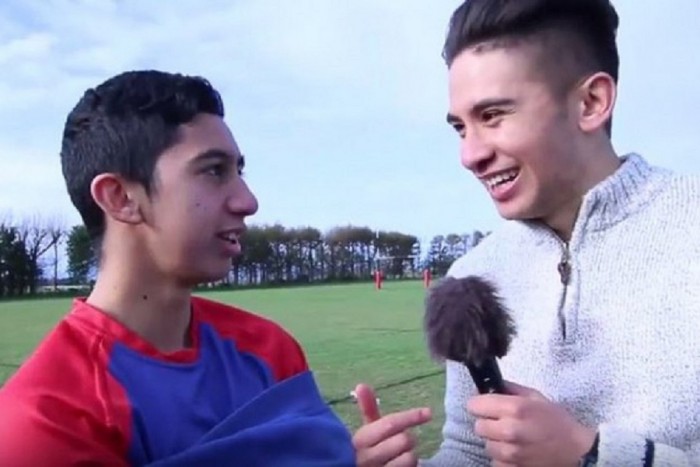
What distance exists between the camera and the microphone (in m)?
1.57

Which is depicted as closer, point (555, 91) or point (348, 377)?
point (555, 91)

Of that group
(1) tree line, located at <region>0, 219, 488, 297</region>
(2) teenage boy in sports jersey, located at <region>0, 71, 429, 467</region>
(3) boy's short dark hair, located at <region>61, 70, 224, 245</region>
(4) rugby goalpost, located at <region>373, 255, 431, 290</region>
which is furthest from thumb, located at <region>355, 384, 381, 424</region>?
(4) rugby goalpost, located at <region>373, 255, 431, 290</region>

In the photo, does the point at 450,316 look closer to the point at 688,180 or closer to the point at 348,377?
the point at 688,180

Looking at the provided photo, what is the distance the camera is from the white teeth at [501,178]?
5.94ft

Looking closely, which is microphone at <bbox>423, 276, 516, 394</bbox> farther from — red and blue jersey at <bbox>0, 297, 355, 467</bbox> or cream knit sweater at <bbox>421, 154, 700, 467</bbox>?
red and blue jersey at <bbox>0, 297, 355, 467</bbox>

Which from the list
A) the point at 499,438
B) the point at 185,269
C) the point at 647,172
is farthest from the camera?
the point at 185,269

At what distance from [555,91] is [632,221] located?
0.95 ft

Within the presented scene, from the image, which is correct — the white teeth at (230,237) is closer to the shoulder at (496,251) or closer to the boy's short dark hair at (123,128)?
the boy's short dark hair at (123,128)

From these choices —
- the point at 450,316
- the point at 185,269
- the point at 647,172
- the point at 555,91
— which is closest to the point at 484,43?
the point at 555,91

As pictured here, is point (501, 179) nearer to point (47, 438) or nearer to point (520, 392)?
point (520, 392)

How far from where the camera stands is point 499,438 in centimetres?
153

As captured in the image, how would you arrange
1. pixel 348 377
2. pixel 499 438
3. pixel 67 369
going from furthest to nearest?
pixel 348 377 → pixel 67 369 → pixel 499 438

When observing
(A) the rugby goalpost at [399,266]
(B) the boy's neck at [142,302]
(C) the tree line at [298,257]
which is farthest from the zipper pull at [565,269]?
(A) the rugby goalpost at [399,266]

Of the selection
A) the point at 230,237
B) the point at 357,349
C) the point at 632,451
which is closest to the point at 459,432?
the point at 632,451
